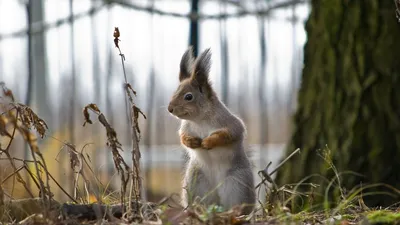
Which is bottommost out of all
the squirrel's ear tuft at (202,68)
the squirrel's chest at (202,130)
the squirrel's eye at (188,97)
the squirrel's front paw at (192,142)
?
the squirrel's front paw at (192,142)

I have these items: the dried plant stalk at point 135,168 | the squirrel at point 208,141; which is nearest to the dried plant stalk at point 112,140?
the dried plant stalk at point 135,168

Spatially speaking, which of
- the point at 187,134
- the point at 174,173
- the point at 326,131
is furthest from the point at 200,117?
the point at 174,173

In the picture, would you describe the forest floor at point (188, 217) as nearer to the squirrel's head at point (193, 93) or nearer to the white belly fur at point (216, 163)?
the white belly fur at point (216, 163)

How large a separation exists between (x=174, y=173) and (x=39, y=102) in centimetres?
270

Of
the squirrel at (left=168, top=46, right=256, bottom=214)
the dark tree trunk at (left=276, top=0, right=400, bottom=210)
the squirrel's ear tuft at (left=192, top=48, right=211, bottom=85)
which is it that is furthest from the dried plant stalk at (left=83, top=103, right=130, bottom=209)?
the dark tree trunk at (left=276, top=0, right=400, bottom=210)

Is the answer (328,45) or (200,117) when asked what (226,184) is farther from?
(328,45)

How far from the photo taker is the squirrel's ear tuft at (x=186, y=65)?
12.8ft

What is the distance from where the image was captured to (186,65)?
13.1ft

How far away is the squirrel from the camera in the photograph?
11.8 ft

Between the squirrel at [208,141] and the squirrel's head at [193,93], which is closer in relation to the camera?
the squirrel at [208,141]

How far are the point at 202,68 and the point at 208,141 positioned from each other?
45 centimetres

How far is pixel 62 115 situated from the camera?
7934 mm

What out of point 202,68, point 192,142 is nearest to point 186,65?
point 202,68

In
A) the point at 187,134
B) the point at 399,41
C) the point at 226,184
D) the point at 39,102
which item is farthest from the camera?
the point at 39,102
